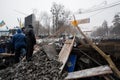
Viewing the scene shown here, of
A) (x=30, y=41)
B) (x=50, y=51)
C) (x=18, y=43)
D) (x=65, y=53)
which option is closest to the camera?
(x=65, y=53)

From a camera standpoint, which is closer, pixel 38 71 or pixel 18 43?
pixel 38 71

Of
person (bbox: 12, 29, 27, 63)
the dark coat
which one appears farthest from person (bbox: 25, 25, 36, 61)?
person (bbox: 12, 29, 27, 63)

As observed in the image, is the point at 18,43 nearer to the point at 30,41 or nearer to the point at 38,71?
the point at 30,41

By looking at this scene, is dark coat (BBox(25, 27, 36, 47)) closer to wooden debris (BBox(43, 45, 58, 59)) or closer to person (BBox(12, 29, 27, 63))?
wooden debris (BBox(43, 45, 58, 59))

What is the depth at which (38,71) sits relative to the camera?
6836 millimetres

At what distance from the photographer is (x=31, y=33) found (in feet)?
27.6

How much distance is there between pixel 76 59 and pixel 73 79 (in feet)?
5.50

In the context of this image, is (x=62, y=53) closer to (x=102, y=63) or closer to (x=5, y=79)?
(x=102, y=63)

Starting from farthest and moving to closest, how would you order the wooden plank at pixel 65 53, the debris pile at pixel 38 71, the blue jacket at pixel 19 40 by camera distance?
the blue jacket at pixel 19 40 < the wooden plank at pixel 65 53 < the debris pile at pixel 38 71

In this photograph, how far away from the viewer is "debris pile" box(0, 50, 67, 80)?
253 inches

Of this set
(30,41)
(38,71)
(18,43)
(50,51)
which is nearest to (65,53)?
(50,51)

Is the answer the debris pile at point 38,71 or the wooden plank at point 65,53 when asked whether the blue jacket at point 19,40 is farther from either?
the wooden plank at point 65,53

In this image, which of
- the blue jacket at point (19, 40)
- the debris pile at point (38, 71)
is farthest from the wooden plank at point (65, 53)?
the blue jacket at point (19, 40)

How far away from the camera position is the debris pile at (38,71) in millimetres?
6426
